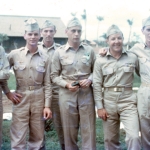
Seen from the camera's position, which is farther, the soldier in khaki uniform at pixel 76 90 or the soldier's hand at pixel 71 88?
the soldier in khaki uniform at pixel 76 90

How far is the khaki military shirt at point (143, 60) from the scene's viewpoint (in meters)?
A: 3.86

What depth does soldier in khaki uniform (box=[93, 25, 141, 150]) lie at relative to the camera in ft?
12.8

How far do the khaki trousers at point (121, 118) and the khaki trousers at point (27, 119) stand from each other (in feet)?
2.97

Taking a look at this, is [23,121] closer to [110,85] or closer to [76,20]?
[110,85]

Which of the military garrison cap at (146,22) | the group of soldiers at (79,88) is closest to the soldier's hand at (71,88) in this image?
the group of soldiers at (79,88)

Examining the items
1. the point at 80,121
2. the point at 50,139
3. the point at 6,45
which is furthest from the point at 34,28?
the point at 6,45

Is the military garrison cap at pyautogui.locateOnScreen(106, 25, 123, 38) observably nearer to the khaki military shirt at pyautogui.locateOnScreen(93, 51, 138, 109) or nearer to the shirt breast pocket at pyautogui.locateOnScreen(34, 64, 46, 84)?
the khaki military shirt at pyautogui.locateOnScreen(93, 51, 138, 109)

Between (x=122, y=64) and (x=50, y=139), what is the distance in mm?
2313

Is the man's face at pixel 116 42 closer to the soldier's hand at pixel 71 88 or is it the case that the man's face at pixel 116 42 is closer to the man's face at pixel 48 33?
the soldier's hand at pixel 71 88

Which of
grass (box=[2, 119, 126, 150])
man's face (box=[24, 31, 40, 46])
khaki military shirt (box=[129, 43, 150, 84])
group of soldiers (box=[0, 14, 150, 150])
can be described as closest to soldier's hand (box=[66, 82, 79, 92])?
group of soldiers (box=[0, 14, 150, 150])

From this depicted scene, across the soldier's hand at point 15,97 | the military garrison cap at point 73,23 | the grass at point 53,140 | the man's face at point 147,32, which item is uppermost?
the military garrison cap at point 73,23

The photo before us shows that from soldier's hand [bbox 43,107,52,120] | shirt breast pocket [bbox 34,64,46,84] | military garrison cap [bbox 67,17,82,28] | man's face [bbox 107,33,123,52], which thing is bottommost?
soldier's hand [bbox 43,107,52,120]

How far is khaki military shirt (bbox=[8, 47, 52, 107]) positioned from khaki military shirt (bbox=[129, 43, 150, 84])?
127 cm

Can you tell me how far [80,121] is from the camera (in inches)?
164
